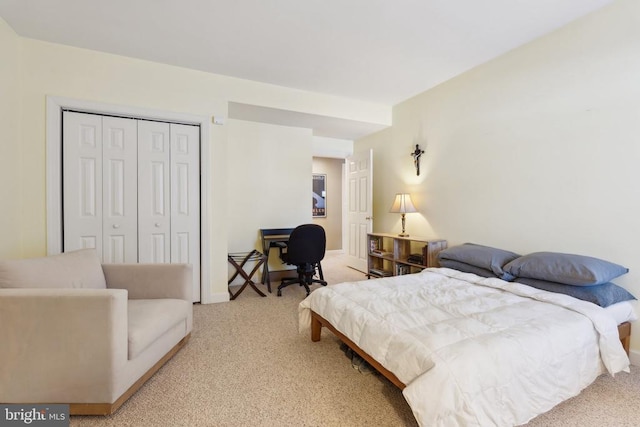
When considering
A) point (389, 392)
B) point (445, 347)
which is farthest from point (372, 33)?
point (389, 392)

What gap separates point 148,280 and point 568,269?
3.16m

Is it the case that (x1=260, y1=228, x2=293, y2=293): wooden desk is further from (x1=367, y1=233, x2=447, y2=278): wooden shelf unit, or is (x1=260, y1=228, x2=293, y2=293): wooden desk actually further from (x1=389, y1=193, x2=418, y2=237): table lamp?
(x1=389, y1=193, x2=418, y2=237): table lamp

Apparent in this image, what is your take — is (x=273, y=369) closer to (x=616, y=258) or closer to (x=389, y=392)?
(x=389, y=392)

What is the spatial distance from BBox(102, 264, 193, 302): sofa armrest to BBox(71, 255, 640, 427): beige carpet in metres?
0.49

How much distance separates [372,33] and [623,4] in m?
1.81

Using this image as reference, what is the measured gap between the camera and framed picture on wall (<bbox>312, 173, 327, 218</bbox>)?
677 cm

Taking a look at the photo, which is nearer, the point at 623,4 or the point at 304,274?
the point at 623,4

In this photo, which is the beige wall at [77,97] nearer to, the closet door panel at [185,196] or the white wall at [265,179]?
the closet door panel at [185,196]

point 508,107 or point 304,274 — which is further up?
point 508,107

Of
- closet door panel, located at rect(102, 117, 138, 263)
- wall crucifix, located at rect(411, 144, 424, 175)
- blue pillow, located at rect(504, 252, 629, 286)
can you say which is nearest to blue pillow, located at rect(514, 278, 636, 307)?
blue pillow, located at rect(504, 252, 629, 286)

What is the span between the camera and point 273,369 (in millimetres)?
2010

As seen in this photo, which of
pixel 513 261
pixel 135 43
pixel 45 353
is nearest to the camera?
pixel 45 353

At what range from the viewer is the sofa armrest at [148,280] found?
2277 mm

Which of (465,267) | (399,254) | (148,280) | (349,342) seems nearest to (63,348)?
(148,280)
